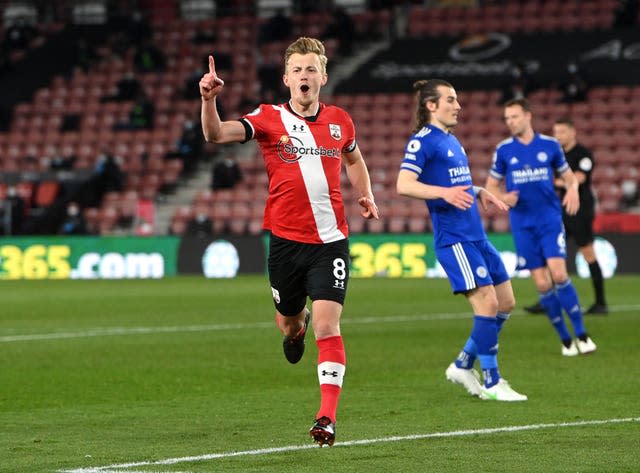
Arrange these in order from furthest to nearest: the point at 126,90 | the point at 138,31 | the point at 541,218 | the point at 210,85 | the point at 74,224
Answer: the point at 138,31 → the point at 126,90 → the point at 74,224 → the point at 541,218 → the point at 210,85

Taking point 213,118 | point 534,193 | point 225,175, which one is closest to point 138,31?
point 225,175

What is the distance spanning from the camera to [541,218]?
12.2 meters

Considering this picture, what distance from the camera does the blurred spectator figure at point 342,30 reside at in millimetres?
36406

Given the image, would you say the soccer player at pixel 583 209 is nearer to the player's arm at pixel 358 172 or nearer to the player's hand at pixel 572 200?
the player's hand at pixel 572 200

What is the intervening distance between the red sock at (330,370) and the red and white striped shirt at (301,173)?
1.97 ft

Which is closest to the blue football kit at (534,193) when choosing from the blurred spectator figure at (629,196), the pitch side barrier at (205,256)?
the pitch side barrier at (205,256)

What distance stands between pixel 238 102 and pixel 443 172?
25.8m

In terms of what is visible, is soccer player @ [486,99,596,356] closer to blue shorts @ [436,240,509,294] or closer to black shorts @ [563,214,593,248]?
blue shorts @ [436,240,509,294]

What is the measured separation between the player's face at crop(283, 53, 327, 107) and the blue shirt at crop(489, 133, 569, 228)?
488 cm

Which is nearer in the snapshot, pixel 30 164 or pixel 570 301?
pixel 570 301

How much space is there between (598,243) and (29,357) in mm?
14982

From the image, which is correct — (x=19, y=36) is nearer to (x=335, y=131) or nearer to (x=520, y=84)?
(x=520, y=84)

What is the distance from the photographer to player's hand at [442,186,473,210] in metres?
8.73

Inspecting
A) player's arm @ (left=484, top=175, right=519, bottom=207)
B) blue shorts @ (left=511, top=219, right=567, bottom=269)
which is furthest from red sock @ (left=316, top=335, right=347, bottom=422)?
blue shorts @ (left=511, top=219, right=567, bottom=269)
